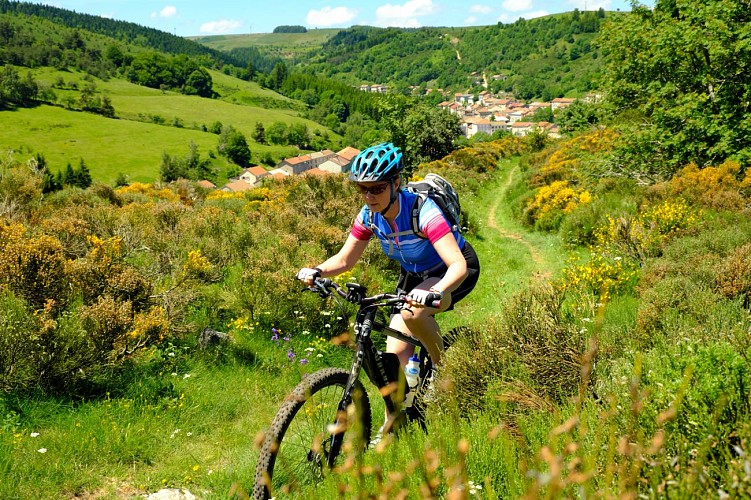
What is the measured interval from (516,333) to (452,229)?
1212mm

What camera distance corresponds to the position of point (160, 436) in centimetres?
437

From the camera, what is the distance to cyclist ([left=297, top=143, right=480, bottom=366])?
3.71 meters

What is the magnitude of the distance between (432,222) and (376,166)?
24.0 inches

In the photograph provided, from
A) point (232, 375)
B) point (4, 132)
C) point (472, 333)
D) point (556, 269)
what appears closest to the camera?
point (472, 333)

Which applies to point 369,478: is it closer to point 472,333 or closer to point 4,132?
point 472,333

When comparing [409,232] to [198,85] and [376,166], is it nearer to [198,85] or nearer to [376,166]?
[376,166]

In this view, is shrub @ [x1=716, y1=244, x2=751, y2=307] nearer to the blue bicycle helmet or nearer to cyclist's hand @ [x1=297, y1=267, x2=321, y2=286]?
the blue bicycle helmet

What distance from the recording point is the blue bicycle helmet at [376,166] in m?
3.72

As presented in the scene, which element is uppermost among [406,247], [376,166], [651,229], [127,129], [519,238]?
[127,129]

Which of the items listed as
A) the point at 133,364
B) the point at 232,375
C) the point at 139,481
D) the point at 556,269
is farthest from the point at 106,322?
the point at 556,269

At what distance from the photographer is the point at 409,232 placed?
4.00 m

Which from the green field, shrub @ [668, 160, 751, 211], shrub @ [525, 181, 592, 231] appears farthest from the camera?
the green field

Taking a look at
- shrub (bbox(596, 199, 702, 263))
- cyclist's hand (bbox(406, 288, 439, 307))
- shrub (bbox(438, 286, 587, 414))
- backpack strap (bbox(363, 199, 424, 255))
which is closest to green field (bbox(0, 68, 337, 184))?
shrub (bbox(596, 199, 702, 263))

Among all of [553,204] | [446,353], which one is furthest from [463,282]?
[553,204]
